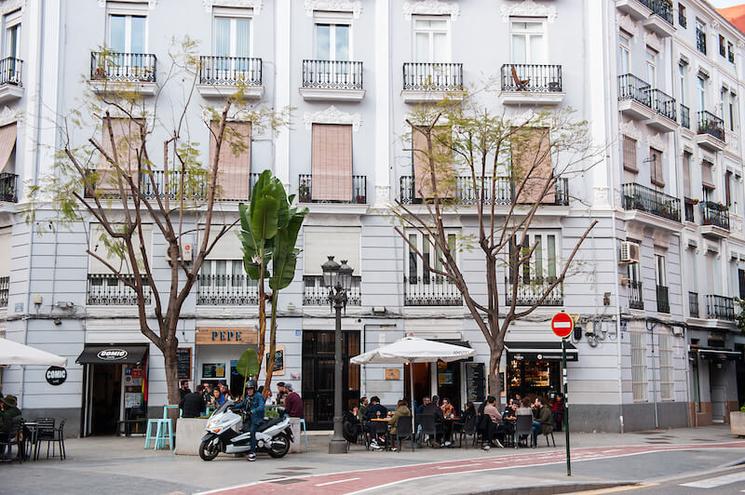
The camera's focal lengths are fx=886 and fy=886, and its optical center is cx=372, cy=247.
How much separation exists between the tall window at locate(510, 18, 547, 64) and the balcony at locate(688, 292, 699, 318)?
10.8m

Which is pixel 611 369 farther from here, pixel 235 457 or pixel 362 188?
pixel 235 457

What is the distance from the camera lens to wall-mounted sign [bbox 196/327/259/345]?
27.0m

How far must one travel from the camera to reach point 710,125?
116 ft

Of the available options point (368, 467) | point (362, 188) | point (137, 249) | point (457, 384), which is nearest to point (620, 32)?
point (362, 188)

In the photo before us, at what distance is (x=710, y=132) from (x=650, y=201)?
6.44m

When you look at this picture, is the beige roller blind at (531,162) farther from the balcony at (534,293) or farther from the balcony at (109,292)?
the balcony at (109,292)

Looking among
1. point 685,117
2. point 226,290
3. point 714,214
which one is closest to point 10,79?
point 226,290

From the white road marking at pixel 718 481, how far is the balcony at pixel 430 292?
12289mm

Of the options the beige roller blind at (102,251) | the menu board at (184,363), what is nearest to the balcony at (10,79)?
the beige roller blind at (102,251)

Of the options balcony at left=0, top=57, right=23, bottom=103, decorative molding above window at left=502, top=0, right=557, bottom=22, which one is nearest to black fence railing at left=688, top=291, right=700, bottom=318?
decorative molding above window at left=502, top=0, right=557, bottom=22

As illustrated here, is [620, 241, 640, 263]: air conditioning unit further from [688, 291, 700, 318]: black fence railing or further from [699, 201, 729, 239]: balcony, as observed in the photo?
[699, 201, 729, 239]: balcony

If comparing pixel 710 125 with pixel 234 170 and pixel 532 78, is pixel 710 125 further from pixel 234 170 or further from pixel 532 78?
pixel 234 170

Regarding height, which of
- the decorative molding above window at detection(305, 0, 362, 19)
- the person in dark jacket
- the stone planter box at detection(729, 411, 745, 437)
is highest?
the decorative molding above window at detection(305, 0, 362, 19)

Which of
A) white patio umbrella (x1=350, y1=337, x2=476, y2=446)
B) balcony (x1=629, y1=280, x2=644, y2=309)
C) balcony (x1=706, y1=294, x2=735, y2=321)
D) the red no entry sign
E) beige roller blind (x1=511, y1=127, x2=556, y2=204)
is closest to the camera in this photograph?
the red no entry sign
